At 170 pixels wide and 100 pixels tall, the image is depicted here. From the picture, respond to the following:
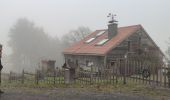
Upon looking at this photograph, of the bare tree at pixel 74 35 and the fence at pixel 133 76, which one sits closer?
the fence at pixel 133 76

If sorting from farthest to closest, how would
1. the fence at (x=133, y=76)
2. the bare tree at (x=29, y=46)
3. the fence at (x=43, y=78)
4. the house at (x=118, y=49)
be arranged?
the bare tree at (x=29, y=46), the house at (x=118, y=49), the fence at (x=43, y=78), the fence at (x=133, y=76)

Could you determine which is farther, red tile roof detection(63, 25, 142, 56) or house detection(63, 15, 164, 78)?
red tile roof detection(63, 25, 142, 56)

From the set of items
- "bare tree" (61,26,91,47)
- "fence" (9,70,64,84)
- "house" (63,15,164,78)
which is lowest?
"fence" (9,70,64,84)

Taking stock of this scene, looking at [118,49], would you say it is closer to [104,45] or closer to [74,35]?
[104,45]

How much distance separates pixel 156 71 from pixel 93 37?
25651 mm

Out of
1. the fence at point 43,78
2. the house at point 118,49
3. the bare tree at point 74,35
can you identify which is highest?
the bare tree at point 74,35

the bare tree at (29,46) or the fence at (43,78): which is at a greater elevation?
the bare tree at (29,46)

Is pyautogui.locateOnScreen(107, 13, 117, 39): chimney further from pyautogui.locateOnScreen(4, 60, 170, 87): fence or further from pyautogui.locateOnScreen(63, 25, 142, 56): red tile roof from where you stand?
pyautogui.locateOnScreen(4, 60, 170, 87): fence

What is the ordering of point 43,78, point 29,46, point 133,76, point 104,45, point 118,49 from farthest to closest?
1. point 29,46
2. point 104,45
3. point 118,49
4. point 43,78
5. point 133,76

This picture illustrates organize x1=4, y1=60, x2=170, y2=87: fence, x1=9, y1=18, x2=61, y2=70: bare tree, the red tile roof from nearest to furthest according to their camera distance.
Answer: x1=4, y1=60, x2=170, y2=87: fence < the red tile roof < x1=9, y1=18, x2=61, y2=70: bare tree

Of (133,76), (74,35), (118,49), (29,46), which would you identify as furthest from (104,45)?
(29,46)

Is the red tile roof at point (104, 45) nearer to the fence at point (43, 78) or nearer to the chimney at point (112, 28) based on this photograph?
the chimney at point (112, 28)

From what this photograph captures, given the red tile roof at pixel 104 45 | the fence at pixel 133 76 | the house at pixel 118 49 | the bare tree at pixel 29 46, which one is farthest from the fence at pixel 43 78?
the bare tree at pixel 29 46

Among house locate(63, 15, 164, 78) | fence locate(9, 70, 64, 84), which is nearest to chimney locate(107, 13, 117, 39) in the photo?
house locate(63, 15, 164, 78)
